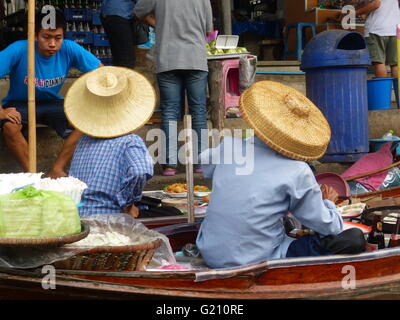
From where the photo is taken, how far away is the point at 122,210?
4121 millimetres

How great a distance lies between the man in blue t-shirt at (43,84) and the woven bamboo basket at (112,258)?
91.4 inches

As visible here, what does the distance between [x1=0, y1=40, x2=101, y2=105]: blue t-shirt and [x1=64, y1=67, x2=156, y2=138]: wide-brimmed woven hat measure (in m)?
1.52

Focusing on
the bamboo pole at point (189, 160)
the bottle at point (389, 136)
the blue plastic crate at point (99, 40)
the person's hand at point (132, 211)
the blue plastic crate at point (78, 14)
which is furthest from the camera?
the blue plastic crate at point (99, 40)

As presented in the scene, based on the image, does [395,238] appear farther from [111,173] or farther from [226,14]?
[226,14]

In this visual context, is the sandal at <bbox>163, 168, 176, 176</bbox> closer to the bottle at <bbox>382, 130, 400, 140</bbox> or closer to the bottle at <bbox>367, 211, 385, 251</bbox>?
the bottle at <bbox>382, 130, 400, 140</bbox>

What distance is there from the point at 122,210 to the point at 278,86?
119cm

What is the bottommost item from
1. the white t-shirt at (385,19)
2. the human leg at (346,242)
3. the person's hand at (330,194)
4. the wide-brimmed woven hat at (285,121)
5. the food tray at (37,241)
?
the human leg at (346,242)

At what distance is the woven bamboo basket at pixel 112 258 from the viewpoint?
3.16 meters

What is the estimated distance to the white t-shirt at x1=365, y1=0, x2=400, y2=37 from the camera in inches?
312

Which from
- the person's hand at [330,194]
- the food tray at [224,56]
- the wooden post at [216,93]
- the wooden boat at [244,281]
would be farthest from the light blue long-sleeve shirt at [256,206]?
the food tray at [224,56]

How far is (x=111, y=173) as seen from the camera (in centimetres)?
400

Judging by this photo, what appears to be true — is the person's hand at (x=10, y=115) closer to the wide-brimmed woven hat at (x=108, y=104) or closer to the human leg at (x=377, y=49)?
the wide-brimmed woven hat at (x=108, y=104)
